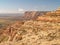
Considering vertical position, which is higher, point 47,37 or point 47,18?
point 47,18

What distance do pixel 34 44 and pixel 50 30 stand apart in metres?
8.60

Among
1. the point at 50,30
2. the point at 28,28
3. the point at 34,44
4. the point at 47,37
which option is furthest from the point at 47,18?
the point at 34,44

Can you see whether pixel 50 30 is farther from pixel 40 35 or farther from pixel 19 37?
pixel 19 37

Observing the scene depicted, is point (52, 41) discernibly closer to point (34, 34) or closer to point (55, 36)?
point (55, 36)

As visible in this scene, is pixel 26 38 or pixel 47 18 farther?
pixel 47 18

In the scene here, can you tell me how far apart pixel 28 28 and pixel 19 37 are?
551 cm

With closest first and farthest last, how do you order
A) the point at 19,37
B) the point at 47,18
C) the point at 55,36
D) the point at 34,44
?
1. the point at 34,44
2. the point at 55,36
3. the point at 19,37
4. the point at 47,18

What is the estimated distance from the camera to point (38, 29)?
50.8 m

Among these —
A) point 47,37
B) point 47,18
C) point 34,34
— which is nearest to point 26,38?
point 34,34

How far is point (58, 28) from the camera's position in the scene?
4769 cm

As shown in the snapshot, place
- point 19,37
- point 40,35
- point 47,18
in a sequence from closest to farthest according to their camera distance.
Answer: point 40,35
point 19,37
point 47,18

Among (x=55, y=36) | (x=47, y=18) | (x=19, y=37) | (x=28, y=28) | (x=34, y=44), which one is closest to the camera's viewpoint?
(x=34, y=44)

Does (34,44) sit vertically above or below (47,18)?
below

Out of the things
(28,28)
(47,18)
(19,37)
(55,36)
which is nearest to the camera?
(55,36)
